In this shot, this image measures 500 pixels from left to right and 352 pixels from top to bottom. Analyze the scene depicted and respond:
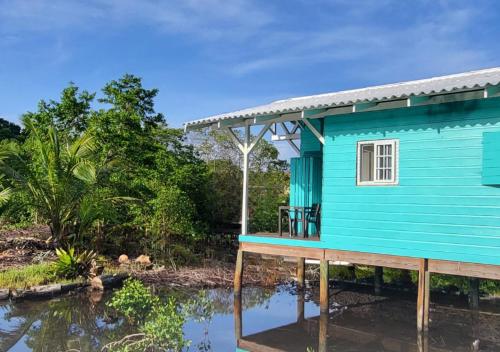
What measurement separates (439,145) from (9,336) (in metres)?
7.86

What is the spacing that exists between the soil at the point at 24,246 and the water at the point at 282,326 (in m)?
2.79

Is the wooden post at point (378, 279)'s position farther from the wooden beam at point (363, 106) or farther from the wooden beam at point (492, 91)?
the wooden beam at point (492, 91)

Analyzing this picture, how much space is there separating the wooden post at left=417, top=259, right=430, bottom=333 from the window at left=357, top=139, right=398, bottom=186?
1546 mm

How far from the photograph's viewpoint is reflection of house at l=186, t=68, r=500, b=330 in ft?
26.4

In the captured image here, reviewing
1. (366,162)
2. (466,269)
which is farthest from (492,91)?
(466,269)

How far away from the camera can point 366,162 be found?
31.8ft

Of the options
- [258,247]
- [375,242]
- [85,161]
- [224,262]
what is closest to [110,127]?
[85,161]

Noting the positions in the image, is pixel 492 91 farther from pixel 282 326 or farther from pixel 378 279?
pixel 378 279

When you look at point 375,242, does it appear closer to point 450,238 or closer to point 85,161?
point 450,238

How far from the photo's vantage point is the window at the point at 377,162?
9180 millimetres

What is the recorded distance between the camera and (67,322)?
30.8ft

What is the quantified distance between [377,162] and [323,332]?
3.22 metres

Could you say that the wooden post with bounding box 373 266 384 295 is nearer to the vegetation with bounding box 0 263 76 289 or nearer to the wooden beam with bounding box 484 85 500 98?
the wooden beam with bounding box 484 85 500 98

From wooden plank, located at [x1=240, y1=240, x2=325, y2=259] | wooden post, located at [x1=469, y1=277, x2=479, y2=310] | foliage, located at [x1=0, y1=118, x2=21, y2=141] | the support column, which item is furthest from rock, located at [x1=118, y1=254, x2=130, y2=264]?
foliage, located at [x1=0, y1=118, x2=21, y2=141]
